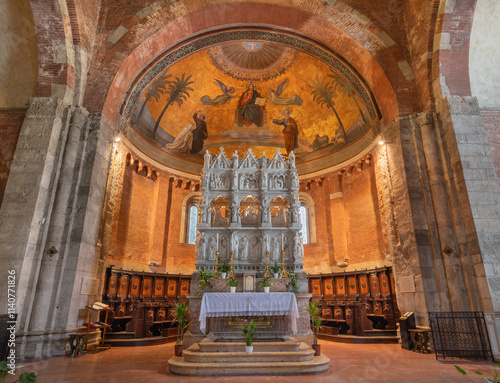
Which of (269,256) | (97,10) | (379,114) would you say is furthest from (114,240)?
(379,114)

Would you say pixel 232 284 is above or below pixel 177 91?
below

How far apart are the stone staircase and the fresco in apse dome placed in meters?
10.9

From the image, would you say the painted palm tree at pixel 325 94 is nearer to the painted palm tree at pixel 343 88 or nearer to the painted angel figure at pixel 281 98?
the painted palm tree at pixel 343 88

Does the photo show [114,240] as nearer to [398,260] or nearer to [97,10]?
[97,10]

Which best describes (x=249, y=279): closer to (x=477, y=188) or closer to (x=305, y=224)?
(x=477, y=188)

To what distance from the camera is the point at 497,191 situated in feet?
30.6

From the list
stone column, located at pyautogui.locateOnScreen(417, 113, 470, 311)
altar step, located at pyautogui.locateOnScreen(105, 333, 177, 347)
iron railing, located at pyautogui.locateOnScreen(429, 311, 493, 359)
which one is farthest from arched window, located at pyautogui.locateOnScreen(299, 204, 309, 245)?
altar step, located at pyautogui.locateOnScreen(105, 333, 177, 347)

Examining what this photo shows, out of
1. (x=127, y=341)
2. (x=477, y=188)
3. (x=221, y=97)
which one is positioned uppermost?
(x=221, y=97)

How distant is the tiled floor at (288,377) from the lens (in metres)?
6.35

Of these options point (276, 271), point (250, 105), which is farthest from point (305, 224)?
point (276, 271)

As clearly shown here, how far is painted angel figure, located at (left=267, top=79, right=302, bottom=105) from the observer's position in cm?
1822

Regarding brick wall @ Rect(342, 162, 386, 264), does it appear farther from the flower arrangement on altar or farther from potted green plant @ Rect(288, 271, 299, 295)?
the flower arrangement on altar

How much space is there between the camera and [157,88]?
15812 mm

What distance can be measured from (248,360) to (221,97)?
1478cm
